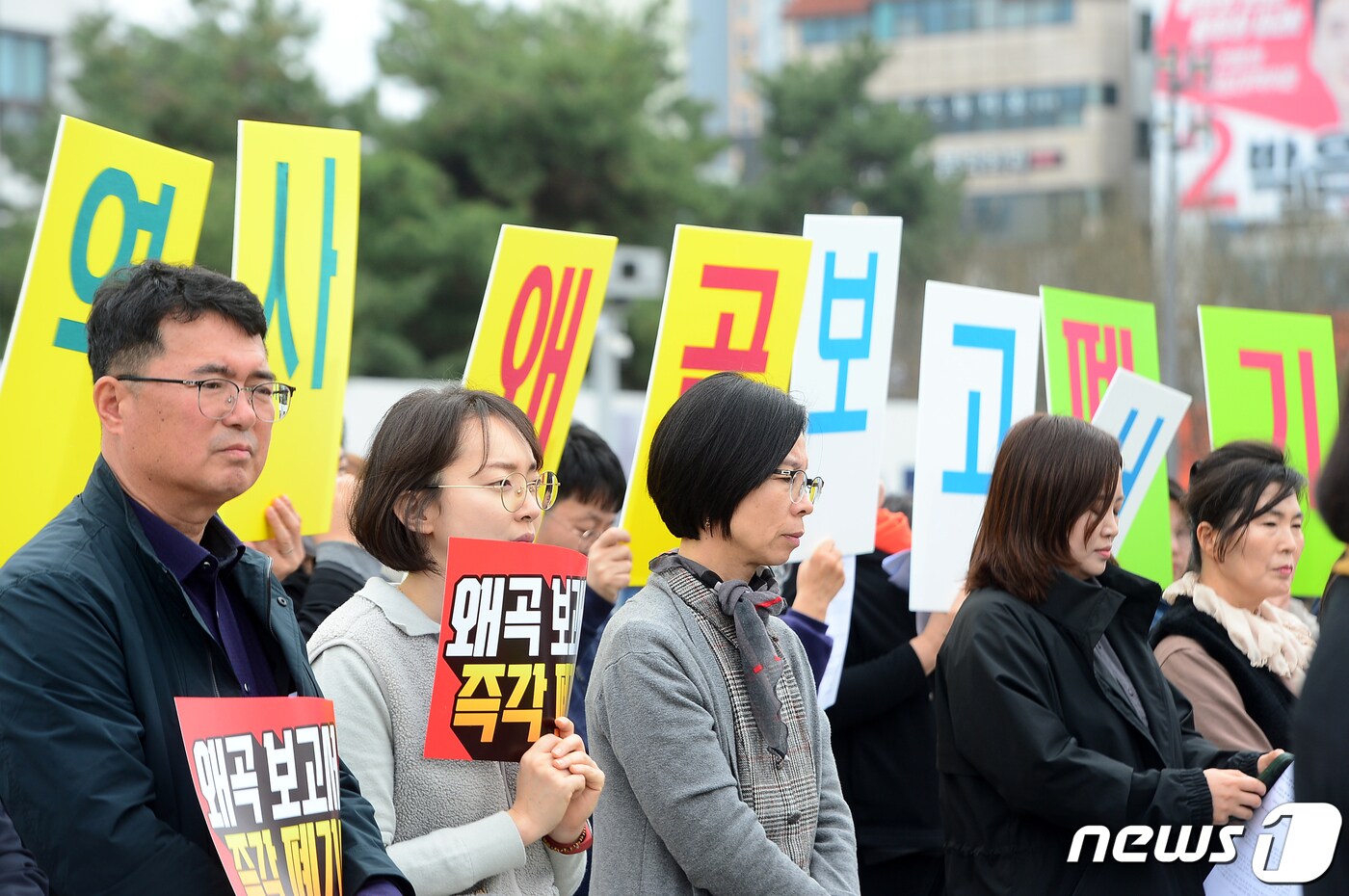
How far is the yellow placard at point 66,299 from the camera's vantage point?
3.23 meters

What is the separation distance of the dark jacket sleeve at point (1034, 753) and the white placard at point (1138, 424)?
4.28 ft

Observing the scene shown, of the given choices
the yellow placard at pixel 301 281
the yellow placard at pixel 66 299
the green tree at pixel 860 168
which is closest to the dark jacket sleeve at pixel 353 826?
the yellow placard at pixel 66 299

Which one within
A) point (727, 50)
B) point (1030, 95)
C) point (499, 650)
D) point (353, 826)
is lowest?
point (353, 826)

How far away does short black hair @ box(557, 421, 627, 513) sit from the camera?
14.0ft

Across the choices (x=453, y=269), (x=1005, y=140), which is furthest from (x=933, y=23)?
(x=453, y=269)

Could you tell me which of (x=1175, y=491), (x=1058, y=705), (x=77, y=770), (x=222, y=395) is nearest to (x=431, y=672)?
(x=222, y=395)

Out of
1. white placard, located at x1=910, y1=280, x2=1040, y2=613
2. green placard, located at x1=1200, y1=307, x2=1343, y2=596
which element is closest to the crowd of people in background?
white placard, located at x1=910, y1=280, x2=1040, y2=613

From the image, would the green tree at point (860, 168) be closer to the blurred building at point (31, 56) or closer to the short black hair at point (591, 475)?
the blurred building at point (31, 56)

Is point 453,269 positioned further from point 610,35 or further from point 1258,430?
point 1258,430

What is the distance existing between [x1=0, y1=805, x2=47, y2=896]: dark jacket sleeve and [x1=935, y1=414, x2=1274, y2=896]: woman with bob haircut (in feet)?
6.32

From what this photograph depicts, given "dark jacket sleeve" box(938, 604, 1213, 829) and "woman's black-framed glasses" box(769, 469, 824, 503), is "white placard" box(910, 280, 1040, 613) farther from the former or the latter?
"woman's black-framed glasses" box(769, 469, 824, 503)

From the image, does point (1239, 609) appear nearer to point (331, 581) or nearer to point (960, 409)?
point (960, 409)

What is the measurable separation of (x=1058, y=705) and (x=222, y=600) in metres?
1.76

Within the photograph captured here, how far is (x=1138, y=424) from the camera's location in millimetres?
4594
